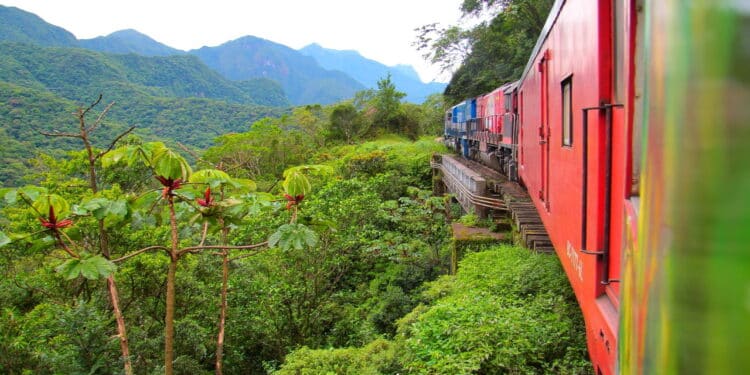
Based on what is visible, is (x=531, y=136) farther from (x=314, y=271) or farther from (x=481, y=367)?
(x=314, y=271)

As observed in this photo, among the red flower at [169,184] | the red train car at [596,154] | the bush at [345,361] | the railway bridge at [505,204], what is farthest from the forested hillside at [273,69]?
the red flower at [169,184]

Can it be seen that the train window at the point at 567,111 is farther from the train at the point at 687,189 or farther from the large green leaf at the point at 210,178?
the large green leaf at the point at 210,178

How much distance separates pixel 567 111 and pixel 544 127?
5.33ft

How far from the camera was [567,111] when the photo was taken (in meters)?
3.69

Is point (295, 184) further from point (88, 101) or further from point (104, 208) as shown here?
point (88, 101)

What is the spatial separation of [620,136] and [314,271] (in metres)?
10.4

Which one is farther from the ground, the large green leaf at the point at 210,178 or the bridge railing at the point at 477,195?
the large green leaf at the point at 210,178

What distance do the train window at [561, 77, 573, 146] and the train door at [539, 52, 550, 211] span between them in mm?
1134

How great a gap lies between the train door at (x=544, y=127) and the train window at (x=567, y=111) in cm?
113

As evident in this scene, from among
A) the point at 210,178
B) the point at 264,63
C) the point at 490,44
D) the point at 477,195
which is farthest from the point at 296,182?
the point at 264,63

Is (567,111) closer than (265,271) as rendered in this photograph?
Yes

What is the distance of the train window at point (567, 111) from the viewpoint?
344cm

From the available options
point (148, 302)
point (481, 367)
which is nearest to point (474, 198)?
point (481, 367)

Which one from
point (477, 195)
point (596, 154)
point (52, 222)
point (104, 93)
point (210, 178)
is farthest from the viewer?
point (104, 93)
